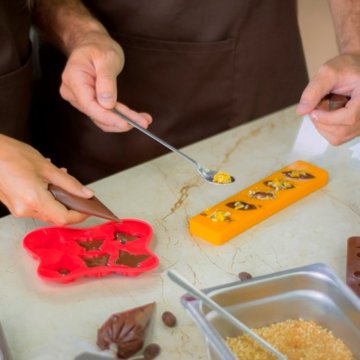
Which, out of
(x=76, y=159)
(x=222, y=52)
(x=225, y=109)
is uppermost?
(x=222, y=52)

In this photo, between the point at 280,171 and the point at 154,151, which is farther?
the point at 154,151

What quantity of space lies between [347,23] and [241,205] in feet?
1.50

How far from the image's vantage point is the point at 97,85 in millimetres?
992

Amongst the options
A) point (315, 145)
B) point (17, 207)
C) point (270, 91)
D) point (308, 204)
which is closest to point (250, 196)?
point (308, 204)

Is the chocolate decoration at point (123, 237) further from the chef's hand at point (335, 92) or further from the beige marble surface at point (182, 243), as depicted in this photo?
the chef's hand at point (335, 92)

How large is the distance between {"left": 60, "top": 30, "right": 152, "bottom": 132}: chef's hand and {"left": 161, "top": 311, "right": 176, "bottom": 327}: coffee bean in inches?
13.3

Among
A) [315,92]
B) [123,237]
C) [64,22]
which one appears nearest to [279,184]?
[315,92]

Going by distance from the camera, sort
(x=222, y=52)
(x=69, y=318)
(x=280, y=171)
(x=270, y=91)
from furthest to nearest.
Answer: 1. (x=270, y=91)
2. (x=222, y=52)
3. (x=280, y=171)
4. (x=69, y=318)

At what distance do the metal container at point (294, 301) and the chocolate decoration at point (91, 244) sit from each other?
22 centimetres

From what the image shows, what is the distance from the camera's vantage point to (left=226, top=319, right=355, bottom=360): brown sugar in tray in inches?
28.5

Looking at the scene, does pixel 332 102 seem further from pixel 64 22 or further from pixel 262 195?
pixel 64 22

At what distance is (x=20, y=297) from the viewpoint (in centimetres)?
82

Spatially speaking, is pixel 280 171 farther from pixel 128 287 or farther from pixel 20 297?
pixel 20 297

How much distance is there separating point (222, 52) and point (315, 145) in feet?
0.92
